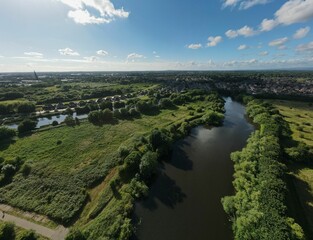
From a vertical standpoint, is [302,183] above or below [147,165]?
below

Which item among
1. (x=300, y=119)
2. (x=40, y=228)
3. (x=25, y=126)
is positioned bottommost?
(x=300, y=119)

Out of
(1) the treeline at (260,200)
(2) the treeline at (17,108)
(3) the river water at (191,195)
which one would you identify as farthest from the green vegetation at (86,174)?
(2) the treeline at (17,108)

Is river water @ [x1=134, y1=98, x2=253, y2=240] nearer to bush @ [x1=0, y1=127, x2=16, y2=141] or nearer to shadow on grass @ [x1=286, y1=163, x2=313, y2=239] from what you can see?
shadow on grass @ [x1=286, y1=163, x2=313, y2=239]

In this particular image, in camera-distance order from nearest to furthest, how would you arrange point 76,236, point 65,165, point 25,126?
point 76,236, point 65,165, point 25,126

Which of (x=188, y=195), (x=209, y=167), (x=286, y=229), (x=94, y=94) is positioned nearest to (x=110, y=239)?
(x=188, y=195)

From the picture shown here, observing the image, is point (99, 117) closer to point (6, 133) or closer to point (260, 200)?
point (6, 133)

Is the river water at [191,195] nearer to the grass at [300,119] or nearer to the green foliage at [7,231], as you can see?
the green foliage at [7,231]

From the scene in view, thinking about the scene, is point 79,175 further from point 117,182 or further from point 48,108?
point 48,108

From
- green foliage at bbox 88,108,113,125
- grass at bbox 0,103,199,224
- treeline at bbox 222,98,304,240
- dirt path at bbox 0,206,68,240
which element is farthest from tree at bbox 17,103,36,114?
treeline at bbox 222,98,304,240

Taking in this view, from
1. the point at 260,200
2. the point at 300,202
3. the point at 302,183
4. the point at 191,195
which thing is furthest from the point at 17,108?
the point at 302,183
